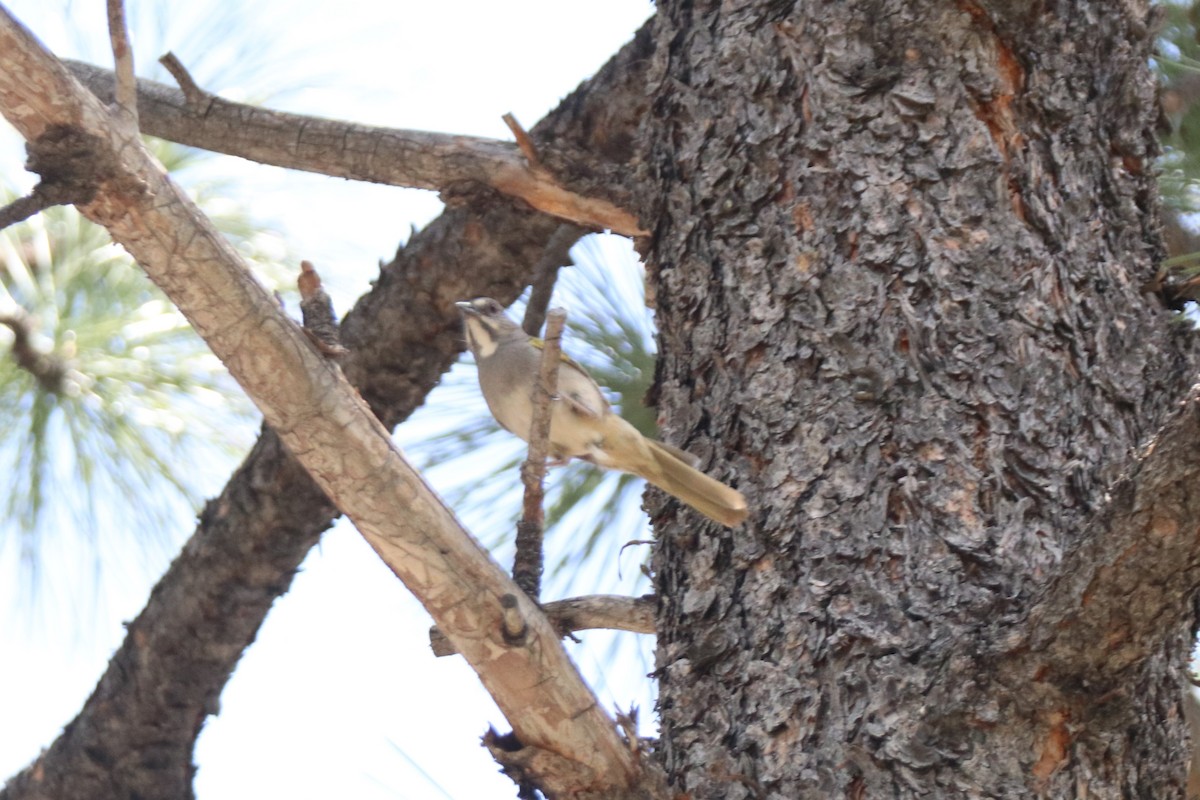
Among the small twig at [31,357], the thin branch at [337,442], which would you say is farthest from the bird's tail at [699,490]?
the small twig at [31,357]

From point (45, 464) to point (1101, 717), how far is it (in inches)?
145

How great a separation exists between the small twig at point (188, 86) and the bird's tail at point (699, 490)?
1.65 metres

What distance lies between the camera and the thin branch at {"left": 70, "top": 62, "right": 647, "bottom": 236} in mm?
3219

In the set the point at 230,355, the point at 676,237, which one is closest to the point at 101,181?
the point at 230,355

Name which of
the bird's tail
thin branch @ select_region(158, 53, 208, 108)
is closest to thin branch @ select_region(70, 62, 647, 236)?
thin branch @ select_region(158, 53, 208, 108)

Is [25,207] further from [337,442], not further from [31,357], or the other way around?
[31,357]

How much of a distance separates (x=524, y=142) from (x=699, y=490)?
3.94ft

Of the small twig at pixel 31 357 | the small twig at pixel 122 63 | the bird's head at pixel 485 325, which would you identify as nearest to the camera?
the small twig at pixel 122 63

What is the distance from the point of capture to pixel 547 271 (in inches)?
146

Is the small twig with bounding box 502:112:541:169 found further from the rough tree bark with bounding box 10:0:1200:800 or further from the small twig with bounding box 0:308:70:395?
the small twig with bounding box 0:308:70:395

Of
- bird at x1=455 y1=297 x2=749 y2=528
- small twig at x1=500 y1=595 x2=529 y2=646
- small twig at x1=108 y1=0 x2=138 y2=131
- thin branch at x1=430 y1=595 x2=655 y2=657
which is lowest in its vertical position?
small twig at x1=500 y1=595 x2=529 y2=646

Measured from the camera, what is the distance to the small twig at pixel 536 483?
2.22 m

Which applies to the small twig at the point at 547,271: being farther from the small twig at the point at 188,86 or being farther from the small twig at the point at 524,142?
the small twig at the point at 188,86

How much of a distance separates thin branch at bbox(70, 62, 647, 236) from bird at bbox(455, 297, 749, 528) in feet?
1.25
